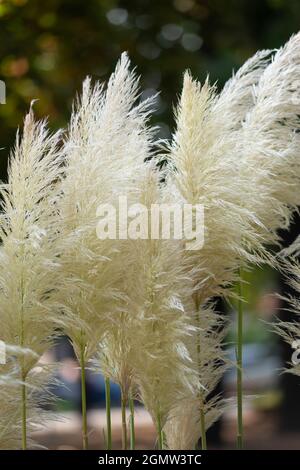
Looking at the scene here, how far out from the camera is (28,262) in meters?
2.19

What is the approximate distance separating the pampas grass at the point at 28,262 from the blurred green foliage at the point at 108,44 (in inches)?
161

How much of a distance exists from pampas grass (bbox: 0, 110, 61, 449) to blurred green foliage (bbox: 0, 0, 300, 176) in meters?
4.08

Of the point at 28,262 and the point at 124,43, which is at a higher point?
the point at 124,43

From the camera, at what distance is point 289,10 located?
6.90m

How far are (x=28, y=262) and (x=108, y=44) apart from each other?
495cm

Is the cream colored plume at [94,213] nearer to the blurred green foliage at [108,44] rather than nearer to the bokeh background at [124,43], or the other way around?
the bokeh background at [124,43]

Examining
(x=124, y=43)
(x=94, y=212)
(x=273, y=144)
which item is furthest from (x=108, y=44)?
(x=94, y=212)

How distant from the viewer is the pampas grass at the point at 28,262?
2.19 m

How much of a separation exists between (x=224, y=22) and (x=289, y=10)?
0.82 metres

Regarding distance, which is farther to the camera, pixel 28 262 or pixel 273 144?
pixel 273 144

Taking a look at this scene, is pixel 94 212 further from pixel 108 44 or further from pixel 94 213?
pixel 108 44
